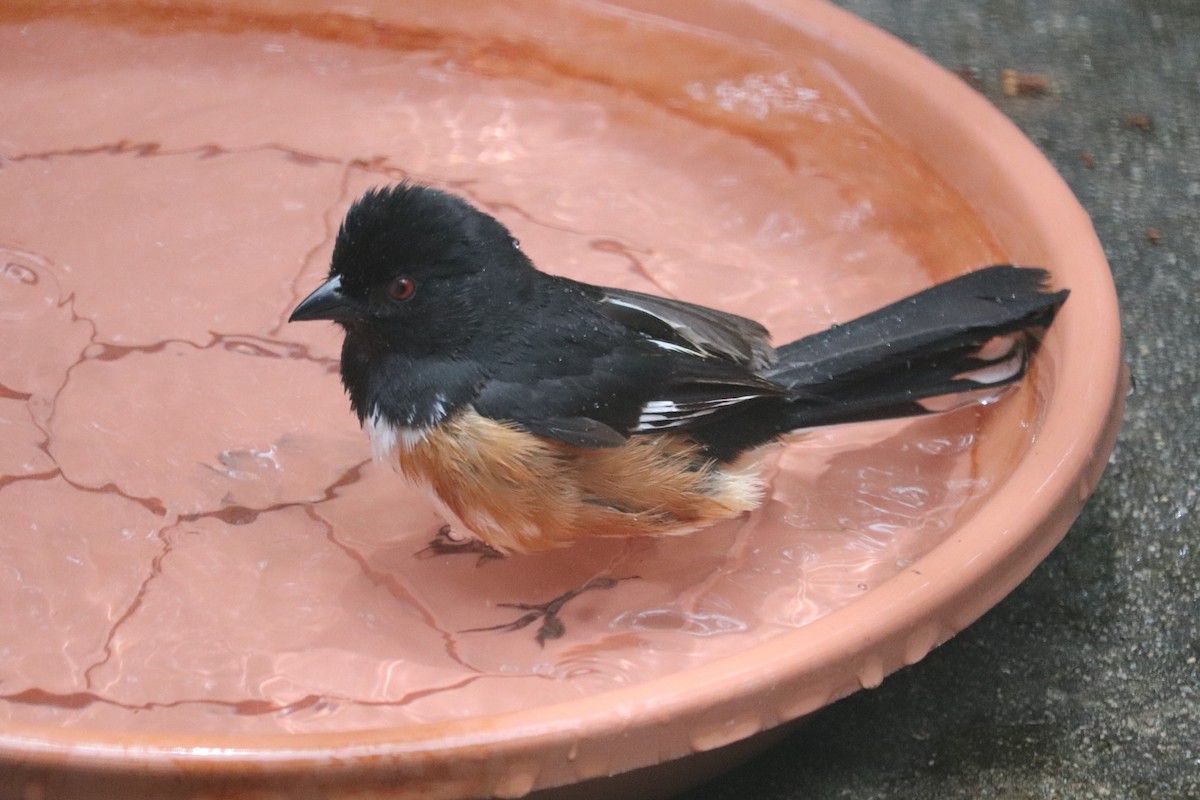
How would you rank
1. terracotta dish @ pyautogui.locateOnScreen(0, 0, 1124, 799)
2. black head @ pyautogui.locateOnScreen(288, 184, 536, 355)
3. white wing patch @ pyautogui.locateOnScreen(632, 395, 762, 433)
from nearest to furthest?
terracotta dish @ pyautogui.locateOnScreen(0, 0, 1124, 799) < black head @ pyautogui.locateOnScreen(288, 184, 536, 355) < white wing patch @ pyautogui.locateOnScreen(632, 395, 762, 433)

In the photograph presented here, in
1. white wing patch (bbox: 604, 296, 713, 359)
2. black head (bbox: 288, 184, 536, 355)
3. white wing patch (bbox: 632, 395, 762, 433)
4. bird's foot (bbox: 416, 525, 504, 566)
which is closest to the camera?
black head (bbox: 288, 184, 536, 355)

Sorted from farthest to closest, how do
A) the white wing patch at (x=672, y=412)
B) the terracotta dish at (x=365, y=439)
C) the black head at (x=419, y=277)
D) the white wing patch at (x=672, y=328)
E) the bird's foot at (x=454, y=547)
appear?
the bird's foot at (x=454, y=547) < the white wing patch at (x=672, y=328) < the white wing patch at (x=672, y=412) < the black head at (x=419, y=277) < the terracotta dish at (x=365, y=439)

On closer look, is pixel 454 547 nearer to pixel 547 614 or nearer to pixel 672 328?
pixel 547 614

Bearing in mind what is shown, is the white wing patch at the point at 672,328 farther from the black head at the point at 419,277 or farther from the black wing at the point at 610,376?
A: the black head at the point at 419,277

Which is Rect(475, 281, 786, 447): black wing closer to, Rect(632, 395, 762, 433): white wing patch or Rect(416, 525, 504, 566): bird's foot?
Rect(632, 395, 762, 433): white wing patch

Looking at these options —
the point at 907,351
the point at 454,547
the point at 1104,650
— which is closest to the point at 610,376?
the point at 454,547

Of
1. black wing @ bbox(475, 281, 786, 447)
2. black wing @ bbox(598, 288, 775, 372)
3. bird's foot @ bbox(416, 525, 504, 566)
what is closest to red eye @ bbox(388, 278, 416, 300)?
black wing @ bbox(475, 281, 786, 447)

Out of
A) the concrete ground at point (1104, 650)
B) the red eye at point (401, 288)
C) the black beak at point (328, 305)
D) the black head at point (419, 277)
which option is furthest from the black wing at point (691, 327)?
the concrete ground at point (1104, 650)

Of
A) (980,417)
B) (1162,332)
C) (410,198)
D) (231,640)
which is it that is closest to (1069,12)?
(1162,332)
